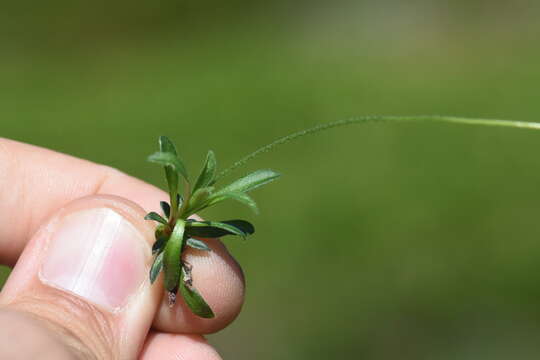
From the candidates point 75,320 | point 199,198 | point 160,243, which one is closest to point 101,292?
point 75,320

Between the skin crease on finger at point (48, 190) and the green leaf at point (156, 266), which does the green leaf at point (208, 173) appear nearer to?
the green leaf at point (156, 266)

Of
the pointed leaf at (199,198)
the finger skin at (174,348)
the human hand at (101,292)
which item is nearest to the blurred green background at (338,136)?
the finger skin at (174,348)

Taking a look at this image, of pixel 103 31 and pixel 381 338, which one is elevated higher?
pixel 103 31

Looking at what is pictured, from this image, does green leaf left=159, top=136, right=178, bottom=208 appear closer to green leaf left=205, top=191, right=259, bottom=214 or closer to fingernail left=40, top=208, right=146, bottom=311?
green leaf left=205, top=191, right=259, bottom=214

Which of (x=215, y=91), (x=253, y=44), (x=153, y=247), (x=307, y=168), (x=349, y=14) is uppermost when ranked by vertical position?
(x=349, y=14)

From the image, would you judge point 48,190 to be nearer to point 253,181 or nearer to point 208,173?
point 208,173

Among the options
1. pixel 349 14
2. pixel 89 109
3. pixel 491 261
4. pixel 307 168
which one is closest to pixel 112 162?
pixel 89 109

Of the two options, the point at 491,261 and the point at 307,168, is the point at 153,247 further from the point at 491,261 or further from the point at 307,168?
the point at 307,168

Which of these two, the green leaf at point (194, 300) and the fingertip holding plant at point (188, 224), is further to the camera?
the green leaf at point (194, 300)
